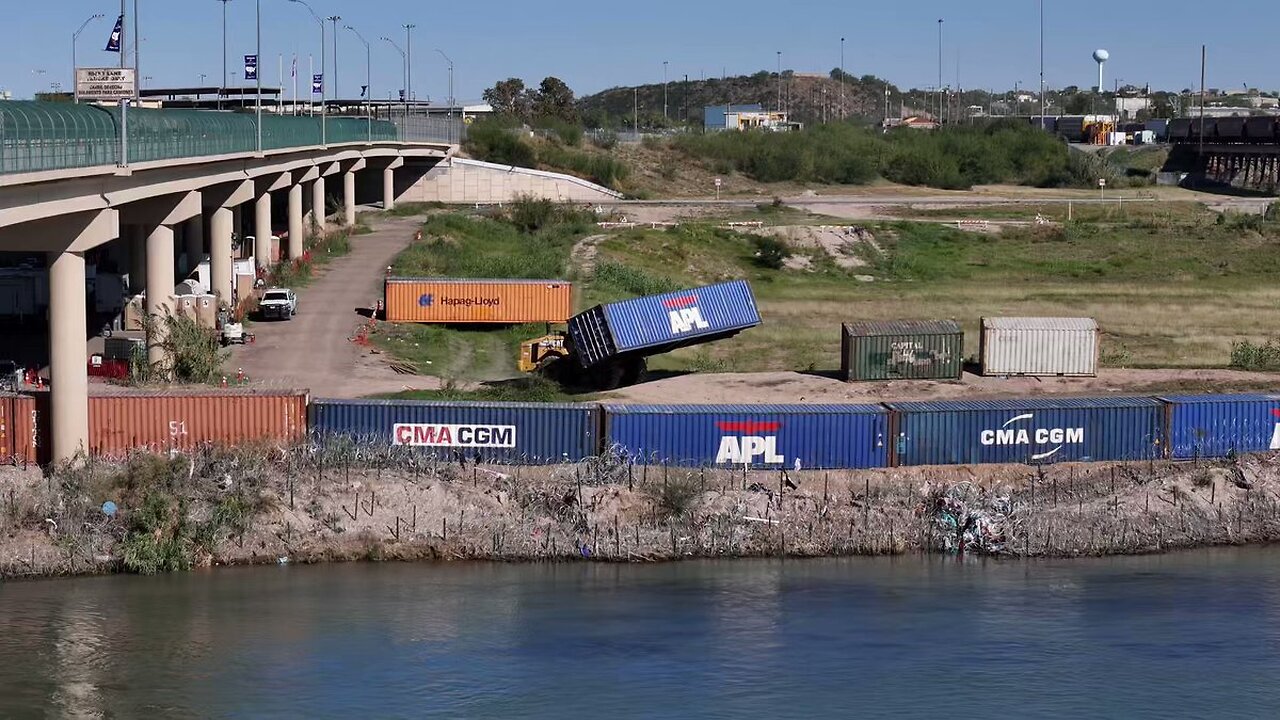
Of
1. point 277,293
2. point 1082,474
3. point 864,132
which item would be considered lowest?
point 1082,474

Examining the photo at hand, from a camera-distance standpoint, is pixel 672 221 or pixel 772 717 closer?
pixel 772 717

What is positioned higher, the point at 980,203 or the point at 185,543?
the point at 980,203

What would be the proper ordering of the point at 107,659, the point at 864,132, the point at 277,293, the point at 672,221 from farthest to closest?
the point at 864,132 < the point at 672,221 < the point at 277,293 < the point at 107,659

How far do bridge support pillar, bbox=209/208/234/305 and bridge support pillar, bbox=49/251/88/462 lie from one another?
25.3 meters

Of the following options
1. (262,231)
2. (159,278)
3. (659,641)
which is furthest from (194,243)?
(659,641)

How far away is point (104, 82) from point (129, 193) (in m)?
3.65

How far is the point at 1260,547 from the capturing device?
47.3 metres

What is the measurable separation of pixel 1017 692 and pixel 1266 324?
49.4 m

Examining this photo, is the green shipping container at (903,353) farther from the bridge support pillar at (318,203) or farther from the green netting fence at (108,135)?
the bridge support pillar at (318,203)

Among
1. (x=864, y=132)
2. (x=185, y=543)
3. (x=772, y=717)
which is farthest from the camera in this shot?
(x=864, y=132)

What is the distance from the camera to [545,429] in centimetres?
4712

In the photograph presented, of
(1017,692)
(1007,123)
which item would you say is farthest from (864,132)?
(1017,692)

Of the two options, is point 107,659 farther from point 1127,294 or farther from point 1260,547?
point 1127,294

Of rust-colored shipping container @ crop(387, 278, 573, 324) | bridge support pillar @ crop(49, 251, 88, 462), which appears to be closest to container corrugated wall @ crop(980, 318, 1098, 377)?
rust-colored shipping container @ crop(387, 278, 573, 324)
